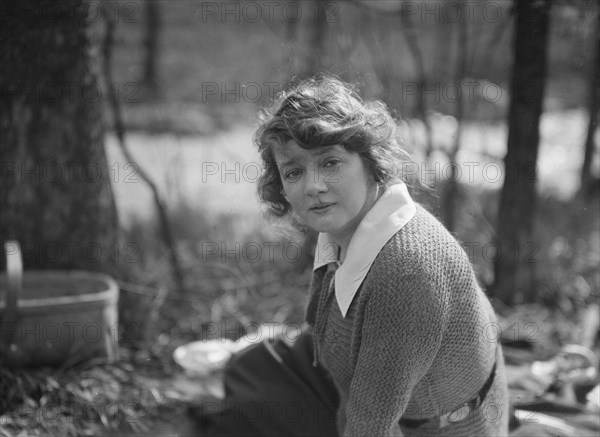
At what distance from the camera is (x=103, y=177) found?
3352mm

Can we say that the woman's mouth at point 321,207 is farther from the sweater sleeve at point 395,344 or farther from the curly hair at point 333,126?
the sweater sleeve at point 395,344

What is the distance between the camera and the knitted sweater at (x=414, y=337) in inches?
68.1

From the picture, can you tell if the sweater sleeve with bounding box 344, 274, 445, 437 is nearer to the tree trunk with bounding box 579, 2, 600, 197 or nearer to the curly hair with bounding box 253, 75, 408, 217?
the curly hair with bounding box 253, 75, 408, 217

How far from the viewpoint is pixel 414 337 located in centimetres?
172

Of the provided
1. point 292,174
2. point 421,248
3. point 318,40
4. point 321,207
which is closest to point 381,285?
point 421,248

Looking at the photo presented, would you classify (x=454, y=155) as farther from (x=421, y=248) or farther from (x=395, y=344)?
(x=395, y=344)

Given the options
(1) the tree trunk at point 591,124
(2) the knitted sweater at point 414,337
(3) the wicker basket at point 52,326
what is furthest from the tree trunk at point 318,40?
(2) the knitted sweater at point 414,337

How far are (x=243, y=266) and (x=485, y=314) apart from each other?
8.72ft

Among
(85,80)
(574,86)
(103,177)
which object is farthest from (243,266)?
(574,86)

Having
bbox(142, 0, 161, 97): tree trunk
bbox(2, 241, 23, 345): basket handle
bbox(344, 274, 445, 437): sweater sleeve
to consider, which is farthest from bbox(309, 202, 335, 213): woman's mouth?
bbox(142, 0, 161, 97): tree trunk

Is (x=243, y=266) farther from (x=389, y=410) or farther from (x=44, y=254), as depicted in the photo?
(x=389, y=410)

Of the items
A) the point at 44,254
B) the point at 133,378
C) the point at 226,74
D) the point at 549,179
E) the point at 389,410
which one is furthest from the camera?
the point at 226,74

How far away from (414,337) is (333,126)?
57 centimetres

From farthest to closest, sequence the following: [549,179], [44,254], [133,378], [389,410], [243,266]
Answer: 1. [549,179]
2. [243,266]
3. [44,254]
4. [133,378]
5. [389,410]
